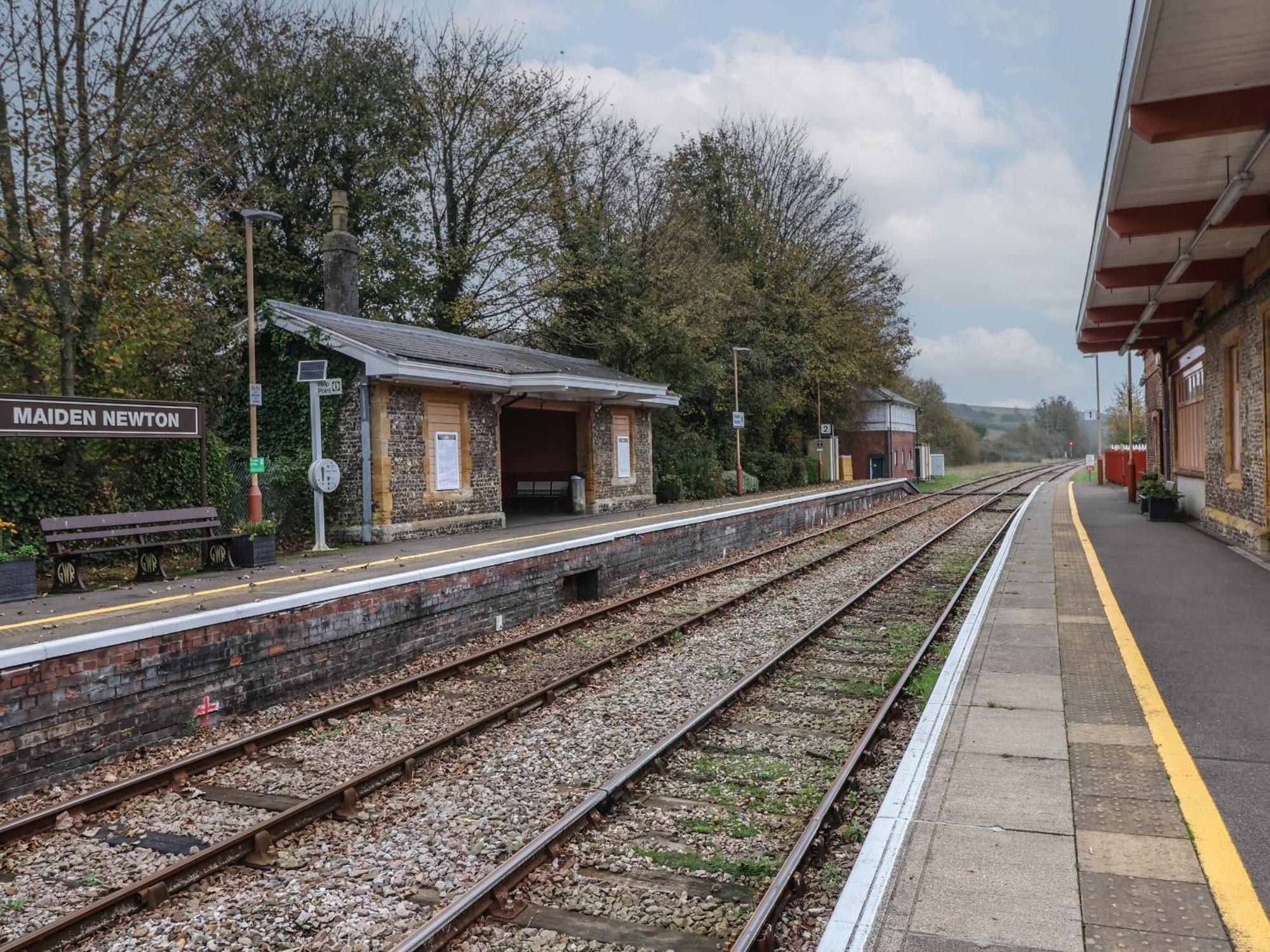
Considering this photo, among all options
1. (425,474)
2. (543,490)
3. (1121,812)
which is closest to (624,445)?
(543,490)

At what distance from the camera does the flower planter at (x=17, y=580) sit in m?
8.72

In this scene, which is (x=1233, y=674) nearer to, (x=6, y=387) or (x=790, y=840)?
(x=790, y=840)

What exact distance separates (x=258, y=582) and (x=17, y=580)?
7.23 ft

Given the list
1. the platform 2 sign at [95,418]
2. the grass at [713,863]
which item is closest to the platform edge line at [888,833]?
the grass at [713,863]

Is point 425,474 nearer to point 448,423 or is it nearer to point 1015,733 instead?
point 448,423

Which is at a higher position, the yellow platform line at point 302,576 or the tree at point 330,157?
the tree at point 330,157

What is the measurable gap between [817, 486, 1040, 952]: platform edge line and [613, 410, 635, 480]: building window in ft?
45.8

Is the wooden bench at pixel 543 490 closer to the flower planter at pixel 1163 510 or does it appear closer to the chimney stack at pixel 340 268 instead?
A: the chimney stack at pixel 340 268

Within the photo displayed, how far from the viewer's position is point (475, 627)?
10.3 metres

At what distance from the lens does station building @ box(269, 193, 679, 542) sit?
46.4 feet

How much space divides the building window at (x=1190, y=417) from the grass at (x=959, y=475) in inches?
549

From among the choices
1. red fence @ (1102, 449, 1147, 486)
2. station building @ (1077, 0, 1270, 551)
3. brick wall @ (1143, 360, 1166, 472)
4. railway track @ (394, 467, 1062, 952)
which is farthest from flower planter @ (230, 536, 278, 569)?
red fence @ (1102, 449, 1147, 486)

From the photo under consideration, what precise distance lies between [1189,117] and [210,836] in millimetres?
9182

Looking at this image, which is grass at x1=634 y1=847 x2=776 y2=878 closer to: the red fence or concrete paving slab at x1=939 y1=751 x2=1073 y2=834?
concrete paving slab at x1=939 y1=751 x2=1073 y2=834
